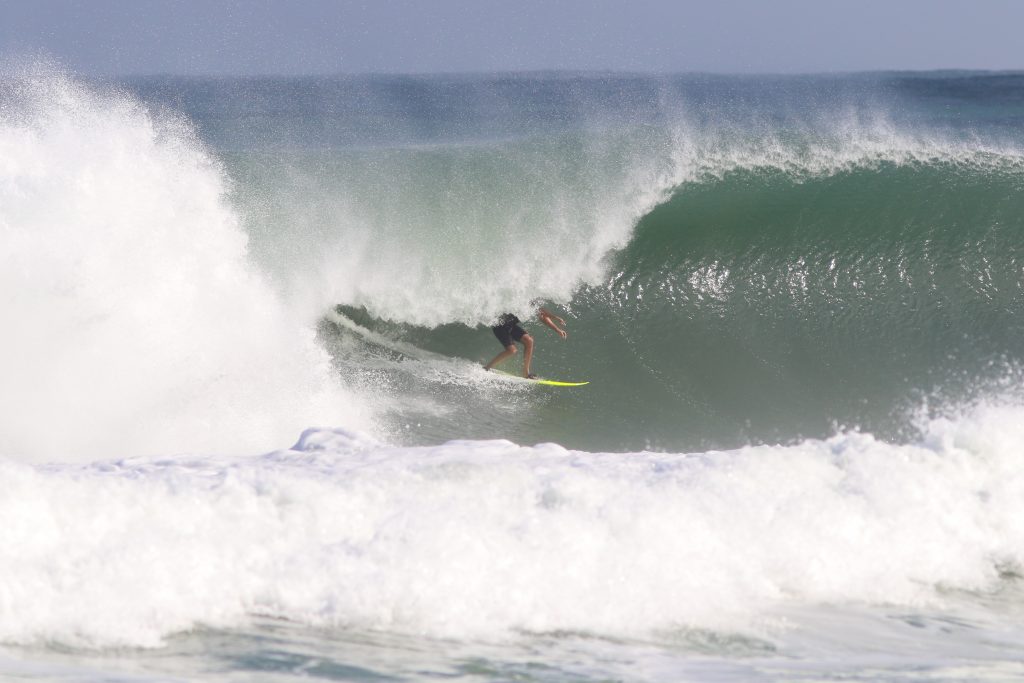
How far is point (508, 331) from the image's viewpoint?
9.66 m

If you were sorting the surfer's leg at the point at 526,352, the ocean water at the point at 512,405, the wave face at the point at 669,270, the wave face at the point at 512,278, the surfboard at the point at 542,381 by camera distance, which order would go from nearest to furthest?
the ocean water at the point at 512,405
the wave face at the point at 512,278
the wave face at the point at 669,270
the surfboard at the point at 542,381
the surfer's leg at the point at 526,352

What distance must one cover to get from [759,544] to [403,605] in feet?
5.57

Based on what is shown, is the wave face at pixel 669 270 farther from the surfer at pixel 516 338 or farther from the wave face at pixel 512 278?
the surfer at pixel 516 338

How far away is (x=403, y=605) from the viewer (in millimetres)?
4363

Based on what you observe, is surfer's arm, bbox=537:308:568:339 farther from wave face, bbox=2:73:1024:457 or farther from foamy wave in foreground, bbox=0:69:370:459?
foamy wave in foreground, bbox=0:69:370:459

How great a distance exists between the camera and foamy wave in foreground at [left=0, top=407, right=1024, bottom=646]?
170 inches

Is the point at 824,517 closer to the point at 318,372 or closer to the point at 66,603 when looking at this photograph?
the point at 66,603

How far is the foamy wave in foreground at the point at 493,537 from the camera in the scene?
4309mm

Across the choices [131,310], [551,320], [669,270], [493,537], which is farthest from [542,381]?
[493,537]

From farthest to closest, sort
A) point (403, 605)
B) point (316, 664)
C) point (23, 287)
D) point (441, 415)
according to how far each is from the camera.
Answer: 1. point (441, 415)
2. point (23, 287)
3. point (403, 605)
4. point (316, 664)

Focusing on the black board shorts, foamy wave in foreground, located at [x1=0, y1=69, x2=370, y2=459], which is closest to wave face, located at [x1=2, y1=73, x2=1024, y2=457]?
foamy wave in foreground, located at [x1=0, y1=69, x2=370, y2=459]

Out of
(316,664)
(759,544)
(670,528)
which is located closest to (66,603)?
(316,664)

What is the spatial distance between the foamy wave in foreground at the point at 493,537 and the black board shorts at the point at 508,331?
143 inches

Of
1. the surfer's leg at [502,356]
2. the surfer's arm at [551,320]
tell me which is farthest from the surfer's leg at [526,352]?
the surfer's arm at [551,320]
